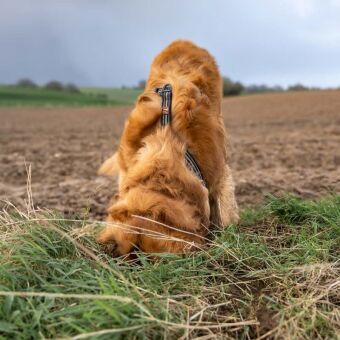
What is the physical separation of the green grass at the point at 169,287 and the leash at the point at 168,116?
47 cm

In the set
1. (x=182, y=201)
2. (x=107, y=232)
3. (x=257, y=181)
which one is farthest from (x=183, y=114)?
(x=257, y=181)

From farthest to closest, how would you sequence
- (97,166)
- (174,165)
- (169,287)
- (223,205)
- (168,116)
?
1. (97,166)
2. (223,205)
3. (168,116)
4. (174,165)
5. (169,287)

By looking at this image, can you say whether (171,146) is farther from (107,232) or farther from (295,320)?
(295,320)

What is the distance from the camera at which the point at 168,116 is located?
12.0 feet

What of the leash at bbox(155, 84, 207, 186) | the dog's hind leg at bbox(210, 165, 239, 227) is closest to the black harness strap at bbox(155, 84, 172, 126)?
the leash at bbox(155, 84, 207, 186)

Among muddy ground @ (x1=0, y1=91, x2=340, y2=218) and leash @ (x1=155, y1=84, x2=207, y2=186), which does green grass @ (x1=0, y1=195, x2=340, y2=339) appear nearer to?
leash @ (x1=155, y1=84, x2=207, y2=186)

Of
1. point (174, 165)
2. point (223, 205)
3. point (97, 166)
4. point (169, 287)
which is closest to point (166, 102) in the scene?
point (174, 165)

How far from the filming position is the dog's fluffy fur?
2951 millimetres

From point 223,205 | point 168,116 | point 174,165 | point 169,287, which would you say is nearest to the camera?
point 169,287

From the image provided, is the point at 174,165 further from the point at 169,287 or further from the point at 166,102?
the point at 169,287

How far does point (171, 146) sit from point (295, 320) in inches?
57.7

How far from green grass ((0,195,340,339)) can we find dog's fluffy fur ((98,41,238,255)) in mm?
161

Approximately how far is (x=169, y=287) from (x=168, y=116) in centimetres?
147

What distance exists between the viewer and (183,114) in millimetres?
3686
